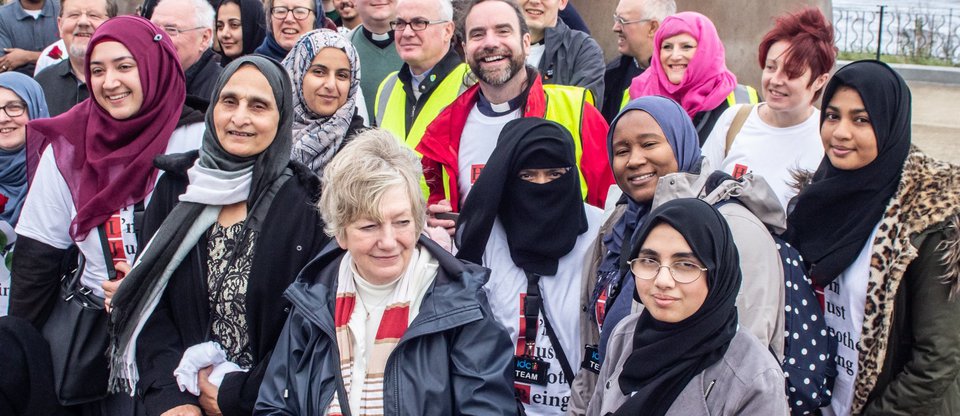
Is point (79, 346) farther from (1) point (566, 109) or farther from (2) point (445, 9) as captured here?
(2) point (445, 9)

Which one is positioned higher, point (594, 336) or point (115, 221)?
point (115, 221)

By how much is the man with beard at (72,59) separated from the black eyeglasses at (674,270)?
3.96 m

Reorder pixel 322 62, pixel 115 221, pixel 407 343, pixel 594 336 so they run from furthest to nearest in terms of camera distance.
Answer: pixel 322 62, pixel 115 221, pixel 594 336, pixel 407 343

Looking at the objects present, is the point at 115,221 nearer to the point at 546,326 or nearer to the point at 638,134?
the point at 546,326

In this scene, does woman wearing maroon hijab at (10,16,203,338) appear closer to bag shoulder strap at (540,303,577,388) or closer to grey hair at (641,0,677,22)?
bag shoulder strap at (540,303,577,388)

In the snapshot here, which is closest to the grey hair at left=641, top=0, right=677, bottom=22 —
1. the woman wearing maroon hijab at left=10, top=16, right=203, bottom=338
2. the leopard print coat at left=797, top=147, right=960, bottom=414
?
the leopard print coat at left=797, top=147, right=960, bottom=414

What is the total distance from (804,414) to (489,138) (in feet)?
6.40

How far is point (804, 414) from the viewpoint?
332 cm

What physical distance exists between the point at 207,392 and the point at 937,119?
10731mm

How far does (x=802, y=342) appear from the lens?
326cm

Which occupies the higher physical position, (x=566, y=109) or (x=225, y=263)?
(x=566, y=109)

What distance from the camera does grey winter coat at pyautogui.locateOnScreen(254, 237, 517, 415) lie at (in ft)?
10.3

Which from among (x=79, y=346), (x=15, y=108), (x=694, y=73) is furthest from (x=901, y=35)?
(x=79, y=346)

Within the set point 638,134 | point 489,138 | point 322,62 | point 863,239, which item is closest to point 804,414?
point 863,239
